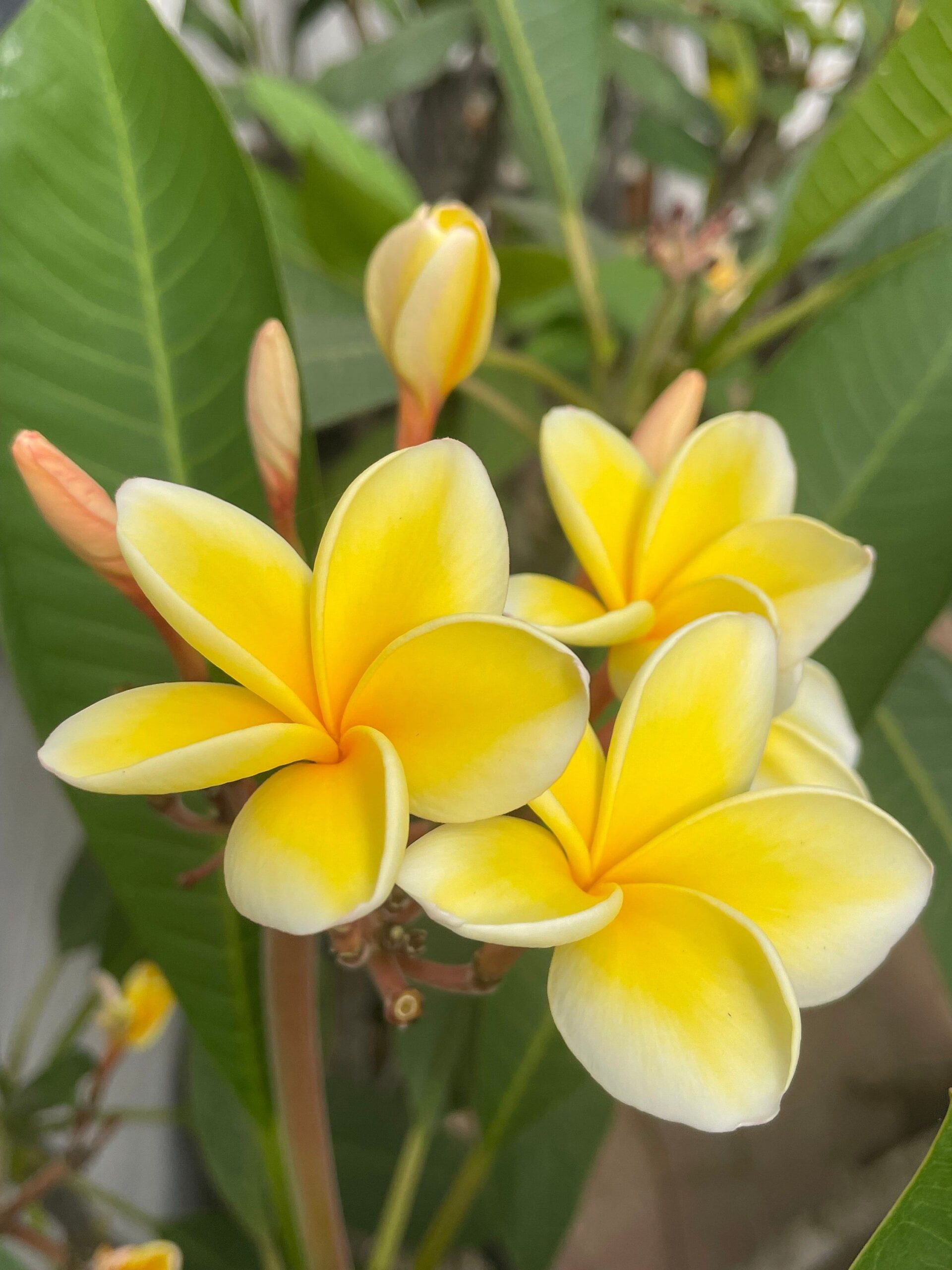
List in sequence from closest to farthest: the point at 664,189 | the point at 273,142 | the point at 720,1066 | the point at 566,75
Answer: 1. the point at 720,1066
2. the point at 566,75
3. the point at 273,142
4. the point at 664,189

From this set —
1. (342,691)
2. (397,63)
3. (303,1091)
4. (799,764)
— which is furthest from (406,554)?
(397,63)

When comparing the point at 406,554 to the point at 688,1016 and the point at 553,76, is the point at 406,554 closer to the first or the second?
the point at 688,1016

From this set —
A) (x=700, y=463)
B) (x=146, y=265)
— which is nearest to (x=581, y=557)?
(x=700, y=463)

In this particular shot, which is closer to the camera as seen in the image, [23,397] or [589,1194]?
[23,397]

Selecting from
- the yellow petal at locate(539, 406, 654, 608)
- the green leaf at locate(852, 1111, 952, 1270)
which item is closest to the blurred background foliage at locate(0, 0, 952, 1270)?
the green leaf at locate(852, 1111, 952, 1270)

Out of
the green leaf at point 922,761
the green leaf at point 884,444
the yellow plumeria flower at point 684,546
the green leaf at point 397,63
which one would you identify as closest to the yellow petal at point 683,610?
the yellow plumeria flower at point 684,546

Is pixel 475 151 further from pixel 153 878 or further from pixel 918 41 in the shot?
pixel 153 878
